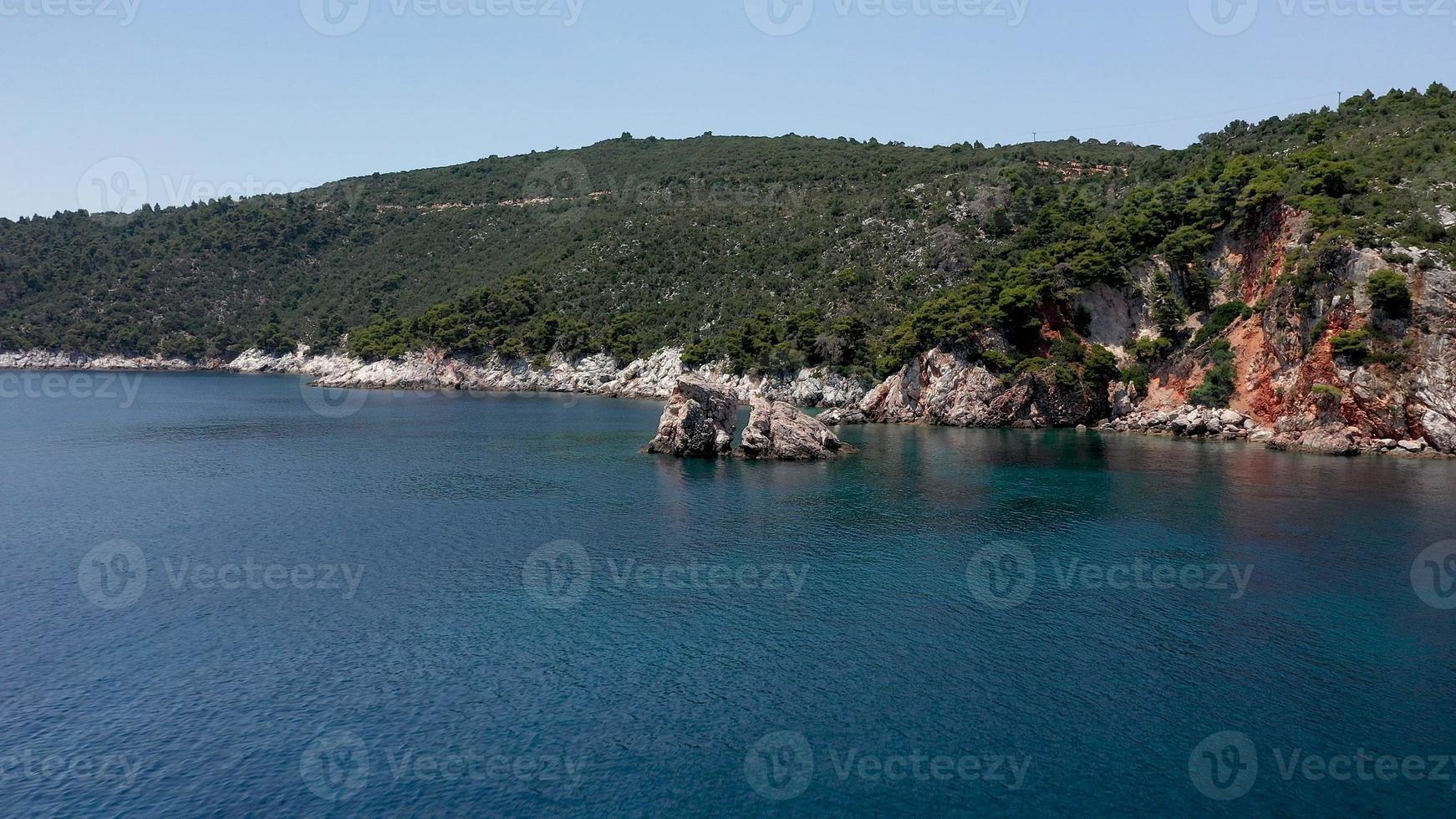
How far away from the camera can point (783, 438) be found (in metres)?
69.8

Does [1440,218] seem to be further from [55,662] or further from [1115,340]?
[55,662]

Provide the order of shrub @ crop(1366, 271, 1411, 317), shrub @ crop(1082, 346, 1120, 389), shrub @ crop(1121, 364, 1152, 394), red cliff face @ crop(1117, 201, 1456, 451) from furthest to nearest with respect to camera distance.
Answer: shrub @ crop(1082, 346, 1120, 389)
shrub @ crop(1121, 364, 1152, 394)
shrub @ crop(1366, 271, 1411, 317)
red cliff face @ crop(1117, 201, 1456, 451)

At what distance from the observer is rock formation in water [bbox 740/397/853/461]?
228 ft

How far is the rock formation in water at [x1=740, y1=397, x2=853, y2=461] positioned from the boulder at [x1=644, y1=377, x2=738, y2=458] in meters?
2.00

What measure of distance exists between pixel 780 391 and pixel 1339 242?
5830cm

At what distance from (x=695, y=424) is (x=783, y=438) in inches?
266

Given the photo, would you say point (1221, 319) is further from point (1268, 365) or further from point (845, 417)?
point (845, 417)

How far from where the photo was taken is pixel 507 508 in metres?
A: 52.1

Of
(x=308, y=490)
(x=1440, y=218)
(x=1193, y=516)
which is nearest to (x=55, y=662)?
(x=308, y=490)

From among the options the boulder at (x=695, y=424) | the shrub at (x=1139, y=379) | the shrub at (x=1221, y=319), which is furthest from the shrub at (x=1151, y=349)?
the boulder at (x=695, y=424)

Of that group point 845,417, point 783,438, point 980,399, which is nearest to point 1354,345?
point 980,399

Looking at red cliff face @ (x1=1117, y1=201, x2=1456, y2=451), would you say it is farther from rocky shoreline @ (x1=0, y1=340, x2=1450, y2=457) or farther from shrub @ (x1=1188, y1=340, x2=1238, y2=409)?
rocky shoreline @ (x1=0, y1=340, x2=1450, y2=457)

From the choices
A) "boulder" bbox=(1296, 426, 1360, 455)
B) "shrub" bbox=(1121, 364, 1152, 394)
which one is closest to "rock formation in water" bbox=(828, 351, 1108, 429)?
"shrub" bbox=(1121, 364, 1152, 394)

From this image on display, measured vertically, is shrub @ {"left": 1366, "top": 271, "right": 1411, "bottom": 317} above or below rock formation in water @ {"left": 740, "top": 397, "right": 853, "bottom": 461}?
above
